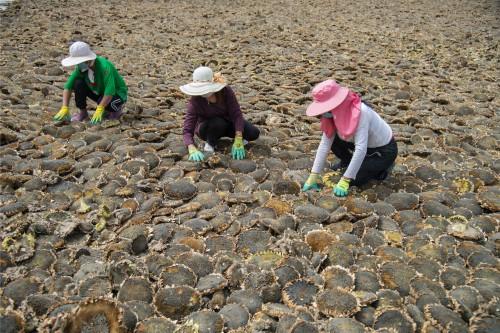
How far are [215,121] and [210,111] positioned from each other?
115 mm

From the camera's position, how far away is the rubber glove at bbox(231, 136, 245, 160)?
4.41 m

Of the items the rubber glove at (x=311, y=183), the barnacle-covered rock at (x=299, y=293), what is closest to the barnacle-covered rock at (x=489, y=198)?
the rubber glove at (x=311, y=183)

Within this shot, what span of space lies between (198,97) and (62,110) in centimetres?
202

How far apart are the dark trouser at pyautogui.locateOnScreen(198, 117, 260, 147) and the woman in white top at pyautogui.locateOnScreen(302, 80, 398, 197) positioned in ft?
3.14

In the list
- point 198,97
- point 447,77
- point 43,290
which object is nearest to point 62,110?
point 198,97

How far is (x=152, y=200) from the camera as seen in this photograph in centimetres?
371

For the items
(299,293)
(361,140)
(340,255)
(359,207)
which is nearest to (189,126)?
(361,140)

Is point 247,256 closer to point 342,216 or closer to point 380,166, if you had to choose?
point 342,216

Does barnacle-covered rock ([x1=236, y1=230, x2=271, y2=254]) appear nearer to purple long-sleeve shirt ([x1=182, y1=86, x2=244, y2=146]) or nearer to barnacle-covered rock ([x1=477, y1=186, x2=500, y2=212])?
purple long-sleeve shirt ([x1=182, y1=86, x2=244, y2=146])

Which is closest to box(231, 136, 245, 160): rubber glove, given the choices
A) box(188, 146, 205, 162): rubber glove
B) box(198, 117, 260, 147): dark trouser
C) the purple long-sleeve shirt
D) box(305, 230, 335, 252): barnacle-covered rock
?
the purple long-sleeve shirt

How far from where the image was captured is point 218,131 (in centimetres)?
454

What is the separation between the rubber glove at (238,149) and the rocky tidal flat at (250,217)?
10 centimetres

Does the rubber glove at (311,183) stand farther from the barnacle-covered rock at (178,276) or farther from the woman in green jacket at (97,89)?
the woman in green jacket at (97,89)

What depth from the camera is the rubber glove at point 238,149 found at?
441 centimetres
